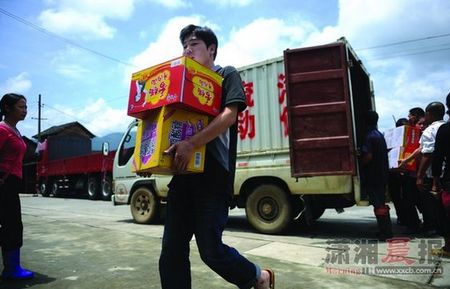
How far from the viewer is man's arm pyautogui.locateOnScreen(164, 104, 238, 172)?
2.00 m

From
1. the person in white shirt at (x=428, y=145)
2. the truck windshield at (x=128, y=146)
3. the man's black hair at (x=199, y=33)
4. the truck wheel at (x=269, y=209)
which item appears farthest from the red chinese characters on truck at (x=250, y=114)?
the man's black hair at (x=199, y=33)

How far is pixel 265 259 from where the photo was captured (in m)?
4.18

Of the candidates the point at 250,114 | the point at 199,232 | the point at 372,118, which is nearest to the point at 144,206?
the point at 250,114

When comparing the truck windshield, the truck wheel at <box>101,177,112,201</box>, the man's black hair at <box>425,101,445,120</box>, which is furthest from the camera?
the truck wheel at <box>101,177,112,201</box>

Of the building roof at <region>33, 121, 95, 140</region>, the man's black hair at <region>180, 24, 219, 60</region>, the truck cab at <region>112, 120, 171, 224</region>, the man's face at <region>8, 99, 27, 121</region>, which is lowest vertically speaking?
the truck cab at <region>112, 120, 171, 224</region>

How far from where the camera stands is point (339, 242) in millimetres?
5262

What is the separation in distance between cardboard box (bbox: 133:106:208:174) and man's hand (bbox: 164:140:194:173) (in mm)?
30

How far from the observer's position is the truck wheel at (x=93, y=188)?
17.5 metres

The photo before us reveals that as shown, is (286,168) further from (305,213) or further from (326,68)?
(326,68)

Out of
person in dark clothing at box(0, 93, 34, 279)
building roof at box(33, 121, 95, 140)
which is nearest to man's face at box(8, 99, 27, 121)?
person in dark clothing at box(0, 93, 34, 279)

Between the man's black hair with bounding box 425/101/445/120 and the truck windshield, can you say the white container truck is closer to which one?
the man's black hair with bounding box 425/101/445/120

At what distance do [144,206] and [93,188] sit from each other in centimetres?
1099

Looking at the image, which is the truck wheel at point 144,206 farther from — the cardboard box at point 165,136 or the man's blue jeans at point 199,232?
the cardboard box at point 165,136

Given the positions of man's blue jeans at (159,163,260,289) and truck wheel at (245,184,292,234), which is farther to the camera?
truck wheel at (245,184,292,234)
